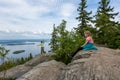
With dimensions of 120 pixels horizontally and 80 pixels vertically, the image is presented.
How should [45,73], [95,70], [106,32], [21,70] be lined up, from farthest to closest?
[106,32]
[21,70]
[45,73]
[95,70]

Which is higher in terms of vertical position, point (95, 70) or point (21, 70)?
point (95, 70)

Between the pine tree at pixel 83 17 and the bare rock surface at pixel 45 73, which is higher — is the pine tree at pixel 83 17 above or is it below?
above

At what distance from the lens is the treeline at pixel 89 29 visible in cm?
2138

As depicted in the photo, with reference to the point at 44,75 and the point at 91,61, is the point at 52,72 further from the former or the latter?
the point at 91,61

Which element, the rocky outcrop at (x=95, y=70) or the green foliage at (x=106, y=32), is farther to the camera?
the green foliage at (x=106, y=32)

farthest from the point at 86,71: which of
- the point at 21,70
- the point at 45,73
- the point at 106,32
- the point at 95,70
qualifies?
the point at 106,32

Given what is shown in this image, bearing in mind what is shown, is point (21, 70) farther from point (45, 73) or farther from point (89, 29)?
point (89, 29)

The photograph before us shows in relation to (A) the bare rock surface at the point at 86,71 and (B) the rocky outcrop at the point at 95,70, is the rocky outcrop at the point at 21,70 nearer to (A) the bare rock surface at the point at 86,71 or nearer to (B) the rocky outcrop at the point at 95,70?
(A) the bare rock surface at the point at 86,71

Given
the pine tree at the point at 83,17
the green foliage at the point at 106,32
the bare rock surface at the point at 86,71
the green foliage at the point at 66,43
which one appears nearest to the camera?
the bare rock surface at the point at 86,71

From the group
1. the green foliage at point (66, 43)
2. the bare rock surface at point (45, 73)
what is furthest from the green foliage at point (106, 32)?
the bare rock surface at point (45, 73)

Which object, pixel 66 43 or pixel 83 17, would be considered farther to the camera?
pixel 83 17

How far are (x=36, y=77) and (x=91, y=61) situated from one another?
3426 millimetres

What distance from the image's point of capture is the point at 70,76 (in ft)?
42.8

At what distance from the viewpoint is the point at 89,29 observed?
116 ft
